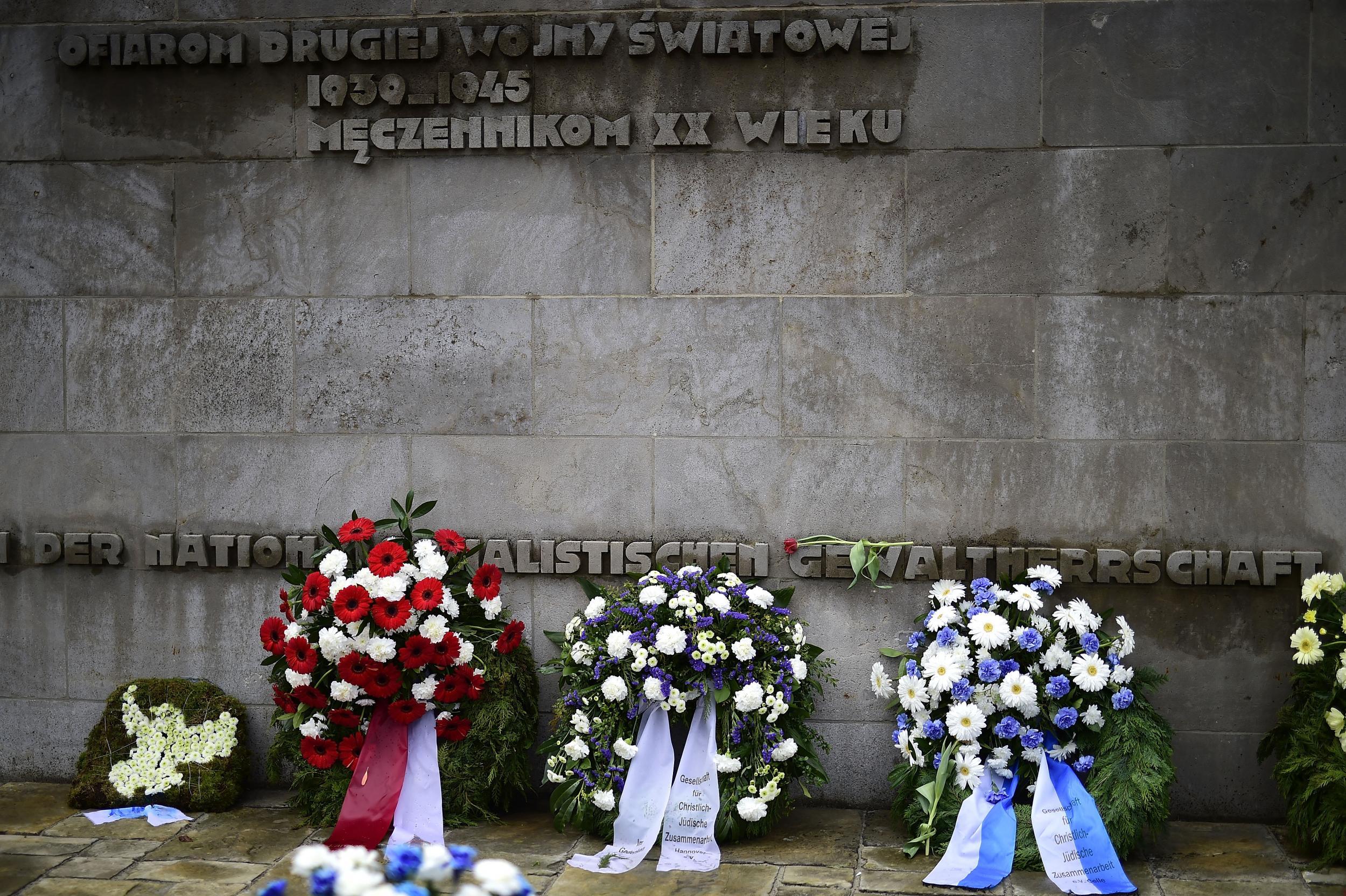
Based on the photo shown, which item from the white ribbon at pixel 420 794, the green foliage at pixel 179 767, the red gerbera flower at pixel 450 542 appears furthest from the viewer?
the green foliage at pixel 179 767

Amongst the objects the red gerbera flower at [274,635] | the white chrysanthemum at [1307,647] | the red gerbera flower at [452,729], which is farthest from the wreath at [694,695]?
the white chrysanthemum at [1307,647]

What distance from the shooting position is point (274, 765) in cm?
587

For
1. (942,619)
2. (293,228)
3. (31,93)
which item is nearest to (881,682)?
(942,619)

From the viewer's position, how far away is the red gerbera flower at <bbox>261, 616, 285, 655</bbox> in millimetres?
5332

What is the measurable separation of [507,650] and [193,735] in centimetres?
164

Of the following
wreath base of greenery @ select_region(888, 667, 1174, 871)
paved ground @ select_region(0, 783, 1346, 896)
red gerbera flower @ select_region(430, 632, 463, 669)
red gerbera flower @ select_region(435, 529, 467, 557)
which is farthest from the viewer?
red gerbera flower @ select_region(435, 529, 467, 557)

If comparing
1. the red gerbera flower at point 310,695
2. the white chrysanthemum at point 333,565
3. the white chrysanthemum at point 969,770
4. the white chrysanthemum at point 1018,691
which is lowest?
the white chrysanthemum at point 969,770

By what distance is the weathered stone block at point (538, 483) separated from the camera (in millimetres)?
5711

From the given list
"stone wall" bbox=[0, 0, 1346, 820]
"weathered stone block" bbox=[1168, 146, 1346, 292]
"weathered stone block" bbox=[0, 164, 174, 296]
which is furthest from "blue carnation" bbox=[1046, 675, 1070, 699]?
"weathered stone block" bbox=[0, 164, 174, 296]

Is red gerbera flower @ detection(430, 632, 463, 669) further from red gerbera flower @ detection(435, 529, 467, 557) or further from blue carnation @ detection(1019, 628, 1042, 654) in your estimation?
blue carnation @ detection(1019, 628, 1042, 654)

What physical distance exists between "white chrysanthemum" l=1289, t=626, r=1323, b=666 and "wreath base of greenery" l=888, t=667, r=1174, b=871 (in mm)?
234

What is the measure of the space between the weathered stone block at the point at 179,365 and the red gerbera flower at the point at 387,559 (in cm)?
97

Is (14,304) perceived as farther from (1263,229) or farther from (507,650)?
(1263,229)

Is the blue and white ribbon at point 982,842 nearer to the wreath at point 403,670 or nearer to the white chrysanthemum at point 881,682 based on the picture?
the white chrysanthemum at point 881,682
